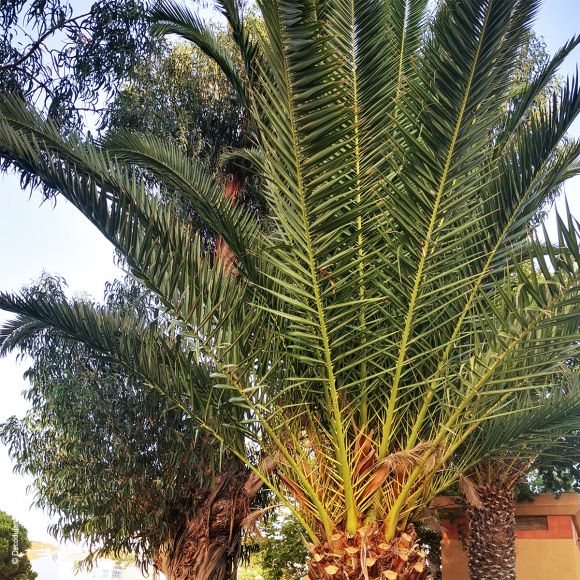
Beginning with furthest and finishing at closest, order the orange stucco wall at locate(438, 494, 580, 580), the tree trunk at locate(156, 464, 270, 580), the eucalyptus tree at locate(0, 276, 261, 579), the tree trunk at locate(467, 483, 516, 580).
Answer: the orange stucco wall at locate(438, 494, 580, 580) < the eucalyptus tree at locate(0, 276, 261, 579) < the tree trunk at locate(156, 464, 270, 580) < the tree trunk at locate(467, 483, 516, 580)

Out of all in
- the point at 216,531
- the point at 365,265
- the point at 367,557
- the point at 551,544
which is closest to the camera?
the point at 367,557

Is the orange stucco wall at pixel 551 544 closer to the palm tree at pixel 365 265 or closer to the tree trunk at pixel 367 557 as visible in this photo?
the palm tree at pixel 365 265

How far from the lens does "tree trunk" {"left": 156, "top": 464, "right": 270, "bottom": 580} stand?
10.2 meters

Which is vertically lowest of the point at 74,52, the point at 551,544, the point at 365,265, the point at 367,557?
the point at 367,557

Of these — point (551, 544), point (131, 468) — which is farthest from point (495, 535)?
point (131, 468)

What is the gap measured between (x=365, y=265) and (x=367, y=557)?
1.95m

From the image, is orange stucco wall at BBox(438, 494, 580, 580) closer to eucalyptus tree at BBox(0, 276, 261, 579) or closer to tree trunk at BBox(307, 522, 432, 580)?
eucalyptus tree at BBox(0, 276, 261, 579)

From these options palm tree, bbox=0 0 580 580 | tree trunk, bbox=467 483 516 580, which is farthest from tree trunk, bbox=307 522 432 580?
tree trunk, bbox=467 483 516 580

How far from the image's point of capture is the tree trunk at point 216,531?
33.3 ft

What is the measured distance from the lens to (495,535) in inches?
360

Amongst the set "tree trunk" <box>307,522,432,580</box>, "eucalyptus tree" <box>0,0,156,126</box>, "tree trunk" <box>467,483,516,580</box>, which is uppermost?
"eucalyptus tree" <box>0,0,156,126</box>

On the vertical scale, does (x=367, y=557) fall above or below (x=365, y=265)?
below

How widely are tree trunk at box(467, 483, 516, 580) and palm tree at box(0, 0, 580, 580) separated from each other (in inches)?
147

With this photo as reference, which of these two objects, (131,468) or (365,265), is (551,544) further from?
(365,265)
